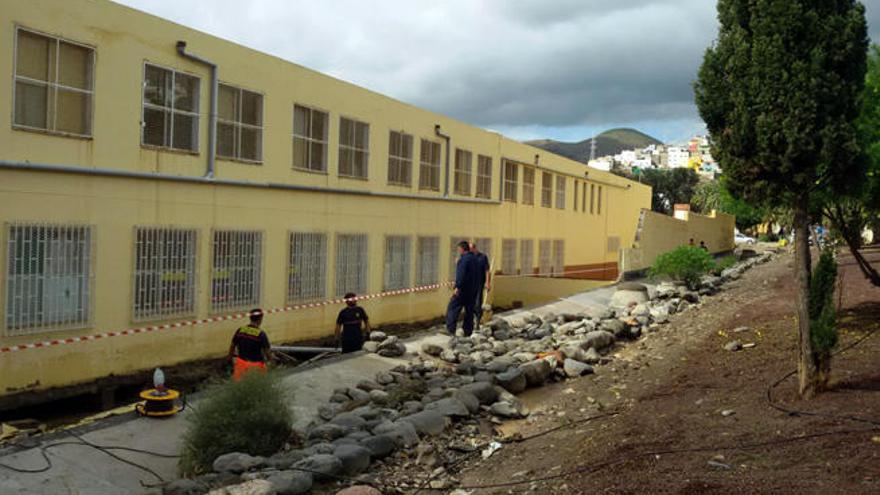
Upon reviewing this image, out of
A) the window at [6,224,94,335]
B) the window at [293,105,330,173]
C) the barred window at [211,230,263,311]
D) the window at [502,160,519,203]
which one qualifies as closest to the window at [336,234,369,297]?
A: the window at [293,105,330,173]

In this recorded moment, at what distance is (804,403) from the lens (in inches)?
300

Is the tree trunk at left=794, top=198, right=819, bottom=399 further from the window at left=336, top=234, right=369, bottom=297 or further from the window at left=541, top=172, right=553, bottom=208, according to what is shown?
the window at left=541, top=172, right=553, bottom=208

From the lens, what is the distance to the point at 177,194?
12.6 m

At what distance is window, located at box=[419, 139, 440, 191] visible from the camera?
68.2ft

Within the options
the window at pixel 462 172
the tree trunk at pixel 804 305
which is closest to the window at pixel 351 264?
the window at pixel 462 172

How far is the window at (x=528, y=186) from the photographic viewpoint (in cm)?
2806

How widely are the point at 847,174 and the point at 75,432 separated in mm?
8733

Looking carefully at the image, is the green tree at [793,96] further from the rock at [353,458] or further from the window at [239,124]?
the window at [239,124]

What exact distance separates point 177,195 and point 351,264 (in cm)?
550

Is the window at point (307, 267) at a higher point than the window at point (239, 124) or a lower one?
lower

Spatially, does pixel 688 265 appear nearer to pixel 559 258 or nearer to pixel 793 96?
pixel 559 258

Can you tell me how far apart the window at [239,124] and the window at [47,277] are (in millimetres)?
3385

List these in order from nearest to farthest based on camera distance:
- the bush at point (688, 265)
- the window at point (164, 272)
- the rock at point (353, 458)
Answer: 1. the rock at point (353, 458)
2. the window at point (164, 272)
3. the bush at point (688, 265)

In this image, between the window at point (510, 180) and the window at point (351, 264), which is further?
the window at point (510, 180)
